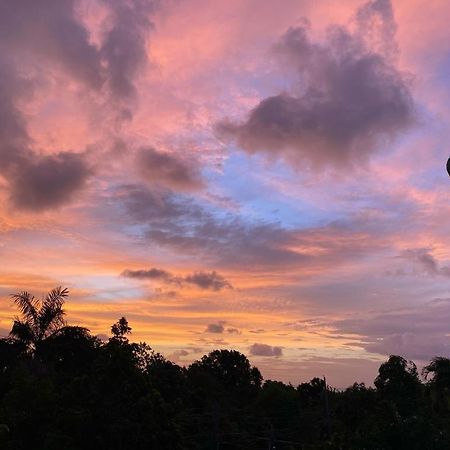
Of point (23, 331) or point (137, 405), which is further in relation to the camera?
point (23, 331)

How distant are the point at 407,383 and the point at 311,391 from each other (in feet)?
148

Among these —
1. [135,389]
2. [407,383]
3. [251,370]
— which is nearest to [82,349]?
[135,389]

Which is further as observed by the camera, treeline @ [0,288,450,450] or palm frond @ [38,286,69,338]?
palm frond @ [38,286,69,338]

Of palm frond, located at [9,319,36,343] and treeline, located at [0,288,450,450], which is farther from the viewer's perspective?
palm frond, located at [9,319,36,343]

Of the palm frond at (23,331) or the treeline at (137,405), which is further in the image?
the palm frond at (23,331)

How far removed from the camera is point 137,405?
70.3ft

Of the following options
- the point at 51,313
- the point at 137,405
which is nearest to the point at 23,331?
the point at 51,313

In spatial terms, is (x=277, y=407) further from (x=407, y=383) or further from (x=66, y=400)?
(x=66, y=400)

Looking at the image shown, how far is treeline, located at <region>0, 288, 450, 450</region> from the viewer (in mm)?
15297

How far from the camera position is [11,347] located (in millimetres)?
46719

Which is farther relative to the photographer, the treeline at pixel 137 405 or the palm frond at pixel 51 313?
the palm frond at pixel 51 313

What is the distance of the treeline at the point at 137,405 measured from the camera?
50.2 feet

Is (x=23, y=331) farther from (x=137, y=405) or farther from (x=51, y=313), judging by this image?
(x=137, y=405)

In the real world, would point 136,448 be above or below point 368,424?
below
